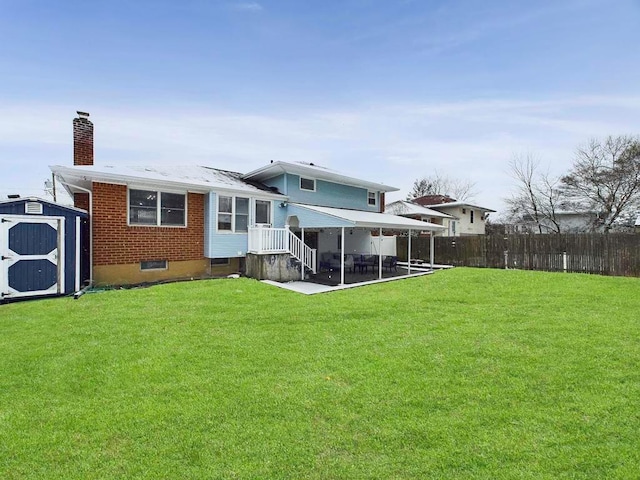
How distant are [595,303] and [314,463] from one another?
904 centimetres

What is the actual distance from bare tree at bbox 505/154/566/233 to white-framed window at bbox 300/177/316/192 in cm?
2541

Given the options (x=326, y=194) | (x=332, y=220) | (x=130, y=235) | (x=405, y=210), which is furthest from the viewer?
(x=405, y=210)

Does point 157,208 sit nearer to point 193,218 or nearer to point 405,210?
point 193,218

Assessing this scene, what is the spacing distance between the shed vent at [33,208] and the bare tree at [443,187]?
152 ft

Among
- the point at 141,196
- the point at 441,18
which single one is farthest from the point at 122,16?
the point at 441,18

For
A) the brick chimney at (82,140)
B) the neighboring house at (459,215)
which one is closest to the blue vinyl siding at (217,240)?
the brick chimney at (82,140)

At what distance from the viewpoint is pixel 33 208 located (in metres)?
9.09

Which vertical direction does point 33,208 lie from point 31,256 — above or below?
above

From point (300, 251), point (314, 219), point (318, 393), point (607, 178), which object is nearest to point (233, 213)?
point (300, 251)

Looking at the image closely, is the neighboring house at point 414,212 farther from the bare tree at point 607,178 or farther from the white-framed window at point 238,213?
the white-framed window at point 238,213

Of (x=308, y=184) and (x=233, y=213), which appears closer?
(x=233, y=213)

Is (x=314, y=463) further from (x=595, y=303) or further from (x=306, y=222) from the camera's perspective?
(x=306, y=222)

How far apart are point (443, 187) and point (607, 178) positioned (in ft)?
79.4

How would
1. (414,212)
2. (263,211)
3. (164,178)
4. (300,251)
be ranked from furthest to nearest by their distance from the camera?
(414,212)
(263,211)
(300,251)
(164,178)
